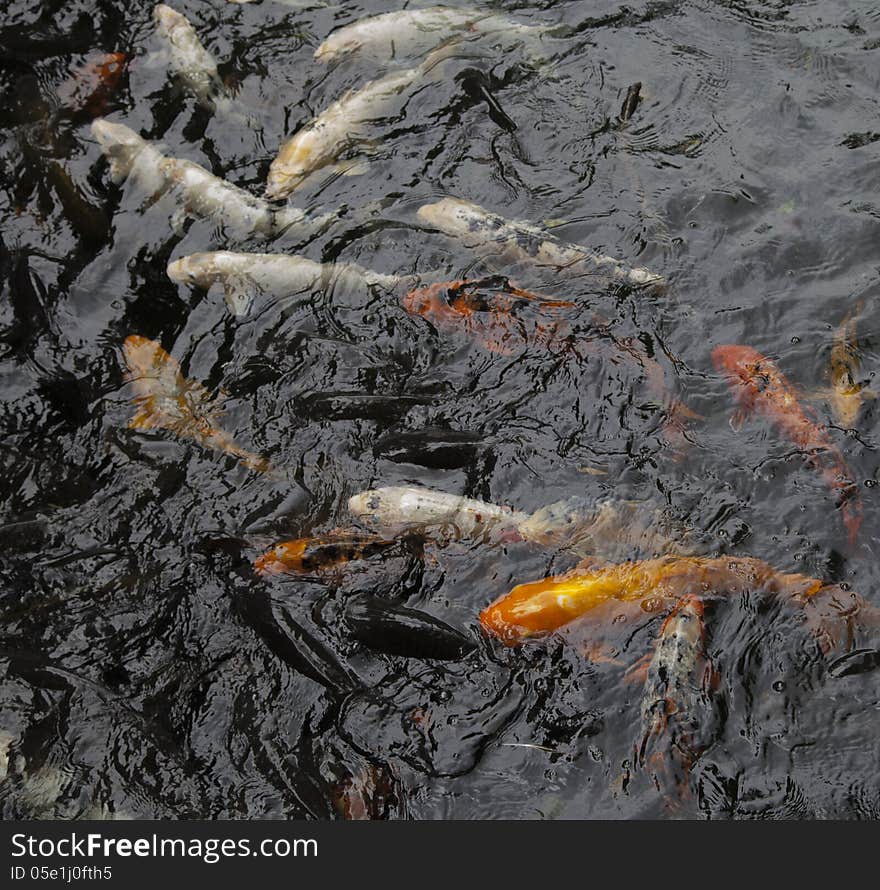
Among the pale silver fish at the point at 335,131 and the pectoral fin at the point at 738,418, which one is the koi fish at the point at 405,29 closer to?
the pale silver fish at the point at 335,131

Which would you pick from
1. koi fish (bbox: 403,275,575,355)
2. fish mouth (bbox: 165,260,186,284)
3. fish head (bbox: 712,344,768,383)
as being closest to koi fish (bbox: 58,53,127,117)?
fish mouth (bbox: 165,260,186,284)

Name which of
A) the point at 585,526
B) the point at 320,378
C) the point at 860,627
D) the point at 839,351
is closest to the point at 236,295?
the point at 320,378

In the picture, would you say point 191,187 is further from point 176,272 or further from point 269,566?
point 269,566

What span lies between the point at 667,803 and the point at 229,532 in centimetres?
301

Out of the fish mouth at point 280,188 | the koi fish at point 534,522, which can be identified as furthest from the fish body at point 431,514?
the fish mouth at point 280,188

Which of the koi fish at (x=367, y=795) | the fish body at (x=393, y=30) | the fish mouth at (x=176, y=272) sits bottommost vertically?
the koi fish at (x=367, y=795)

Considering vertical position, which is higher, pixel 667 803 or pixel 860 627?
pixel 860 627

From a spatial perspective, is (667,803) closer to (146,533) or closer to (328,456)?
(328,456)

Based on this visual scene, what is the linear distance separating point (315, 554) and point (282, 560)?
20 cm

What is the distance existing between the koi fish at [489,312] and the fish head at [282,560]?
1.96 metres

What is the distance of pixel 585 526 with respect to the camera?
5.82 m

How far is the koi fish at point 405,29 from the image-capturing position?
868 centimetres

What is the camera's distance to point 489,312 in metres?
6.80

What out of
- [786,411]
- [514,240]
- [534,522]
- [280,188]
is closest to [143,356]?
[280,188]
